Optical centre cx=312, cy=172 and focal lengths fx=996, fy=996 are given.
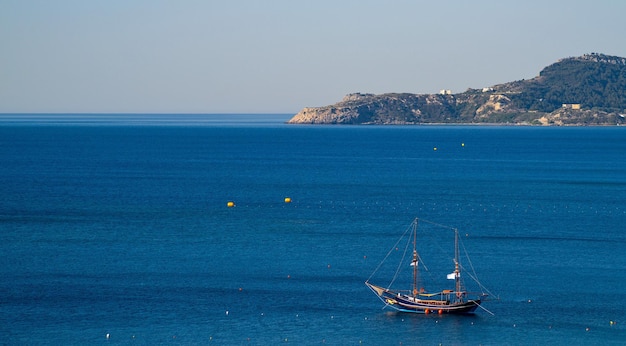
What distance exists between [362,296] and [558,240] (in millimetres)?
31633

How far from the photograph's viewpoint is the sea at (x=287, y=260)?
67062 mm

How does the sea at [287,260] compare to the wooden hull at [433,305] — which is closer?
the sea at [287,260]

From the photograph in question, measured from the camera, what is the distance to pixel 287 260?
87.9 m

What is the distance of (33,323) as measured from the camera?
6769cm

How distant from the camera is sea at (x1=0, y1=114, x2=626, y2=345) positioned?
67062mm

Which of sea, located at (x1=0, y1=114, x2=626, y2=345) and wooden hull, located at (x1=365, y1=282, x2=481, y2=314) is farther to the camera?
wooden hull, located at (x1=365, y1=282, x2=481, y2=314)

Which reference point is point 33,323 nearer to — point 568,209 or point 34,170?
point 568,209

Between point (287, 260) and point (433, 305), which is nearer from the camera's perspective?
point (433, 305)

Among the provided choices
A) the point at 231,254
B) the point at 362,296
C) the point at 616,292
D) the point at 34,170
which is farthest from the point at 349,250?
the point at 34,170

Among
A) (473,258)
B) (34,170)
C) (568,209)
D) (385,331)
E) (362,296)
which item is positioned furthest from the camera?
(34,170)

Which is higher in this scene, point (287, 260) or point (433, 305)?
point (287, 260)

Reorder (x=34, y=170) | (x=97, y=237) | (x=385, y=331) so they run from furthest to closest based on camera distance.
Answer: (x=34, y=170), (x=97, y=237), (x=385, y=331)

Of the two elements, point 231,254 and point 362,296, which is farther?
point 231,254

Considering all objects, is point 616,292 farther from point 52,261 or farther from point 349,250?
point 52,261
